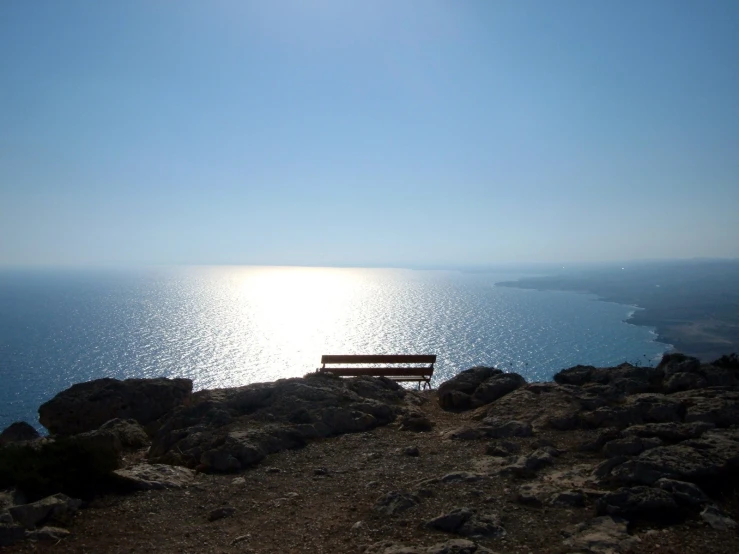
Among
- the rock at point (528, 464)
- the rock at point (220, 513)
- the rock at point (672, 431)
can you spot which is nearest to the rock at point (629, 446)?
the rock at point (672, 431)

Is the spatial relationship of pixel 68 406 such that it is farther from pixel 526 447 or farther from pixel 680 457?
pixel 680 457

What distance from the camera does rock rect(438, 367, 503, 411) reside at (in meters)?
14.9

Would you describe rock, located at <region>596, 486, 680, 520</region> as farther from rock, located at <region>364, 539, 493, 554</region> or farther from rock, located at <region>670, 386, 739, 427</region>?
rock, located at <region>670, 386, 739, 427</region>

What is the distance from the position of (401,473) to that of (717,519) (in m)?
4.81

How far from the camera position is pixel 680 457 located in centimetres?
767

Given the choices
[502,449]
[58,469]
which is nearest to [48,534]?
[58,469]

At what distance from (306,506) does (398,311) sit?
124757mm

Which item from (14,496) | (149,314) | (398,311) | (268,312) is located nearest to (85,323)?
(149,314)

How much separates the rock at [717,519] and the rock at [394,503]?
3.86 meters

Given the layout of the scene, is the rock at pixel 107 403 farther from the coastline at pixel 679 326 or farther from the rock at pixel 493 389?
the coastline at pixel 679 326

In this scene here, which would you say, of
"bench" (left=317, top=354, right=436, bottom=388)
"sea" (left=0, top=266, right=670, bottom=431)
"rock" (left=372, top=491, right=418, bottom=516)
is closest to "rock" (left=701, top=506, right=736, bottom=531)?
"rock" (left=372, top=491, right=418, bottom=516)

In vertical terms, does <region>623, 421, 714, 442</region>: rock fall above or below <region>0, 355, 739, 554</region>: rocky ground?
above

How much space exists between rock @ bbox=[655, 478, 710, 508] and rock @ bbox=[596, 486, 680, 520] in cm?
16

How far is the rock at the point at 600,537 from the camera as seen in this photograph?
568 centimetres
